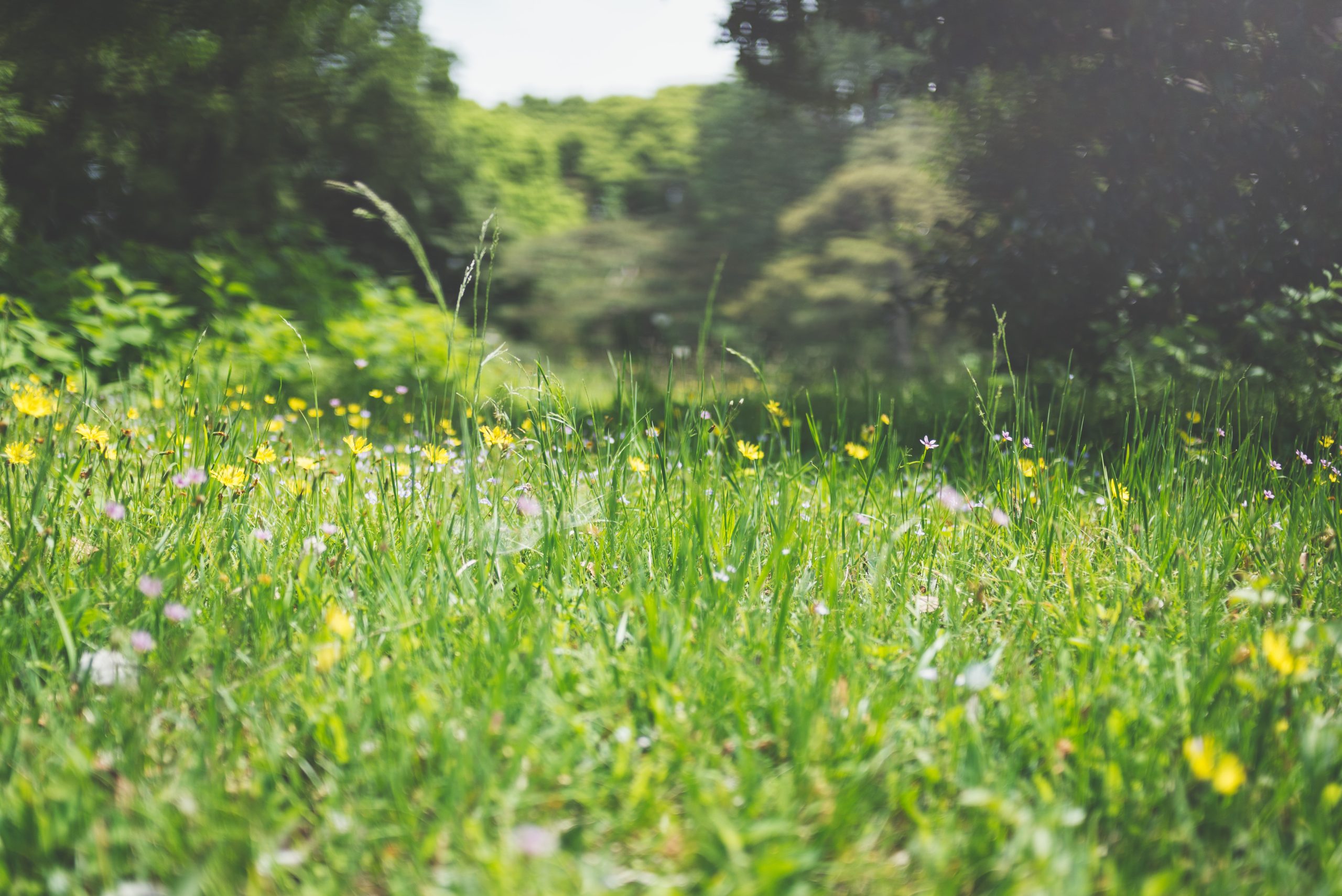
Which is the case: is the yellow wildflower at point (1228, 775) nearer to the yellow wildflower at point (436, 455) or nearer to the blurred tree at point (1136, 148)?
the yellow wildflower at point (436, 455)

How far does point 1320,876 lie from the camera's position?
0.98m

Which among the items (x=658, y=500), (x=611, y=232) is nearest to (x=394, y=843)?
(x=658, y=500)

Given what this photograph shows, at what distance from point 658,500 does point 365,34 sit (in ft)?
27.3

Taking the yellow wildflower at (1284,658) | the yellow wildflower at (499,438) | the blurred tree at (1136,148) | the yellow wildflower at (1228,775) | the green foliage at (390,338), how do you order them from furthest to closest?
the green foliage at (390,338)
the blurred tree at (1136,148)
the yellow wildflower at (499,438)
the yellow wildflower at (1284,658)
the yellow wildflower at (1228,775)

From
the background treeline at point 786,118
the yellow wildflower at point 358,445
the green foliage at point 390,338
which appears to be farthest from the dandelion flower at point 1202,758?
the green foliage at point 390,338

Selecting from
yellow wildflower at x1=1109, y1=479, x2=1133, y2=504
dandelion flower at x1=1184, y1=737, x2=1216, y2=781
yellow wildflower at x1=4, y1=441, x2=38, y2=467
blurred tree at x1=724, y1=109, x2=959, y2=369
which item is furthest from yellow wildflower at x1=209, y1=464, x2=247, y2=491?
blurred tree at x1=724, y1=109, x2=959, y2=369

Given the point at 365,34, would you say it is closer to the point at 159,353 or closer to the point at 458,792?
the point at 159,353

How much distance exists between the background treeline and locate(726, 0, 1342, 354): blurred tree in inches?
0.5

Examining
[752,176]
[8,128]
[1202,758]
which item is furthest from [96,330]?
[752,176]

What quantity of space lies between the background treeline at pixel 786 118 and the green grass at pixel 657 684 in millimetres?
621

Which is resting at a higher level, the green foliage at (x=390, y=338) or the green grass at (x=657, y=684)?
the green grass at (x=657, y=684)

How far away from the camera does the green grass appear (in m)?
0.93

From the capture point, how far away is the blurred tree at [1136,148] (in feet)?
12.5

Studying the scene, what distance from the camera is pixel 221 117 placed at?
22.2ft
